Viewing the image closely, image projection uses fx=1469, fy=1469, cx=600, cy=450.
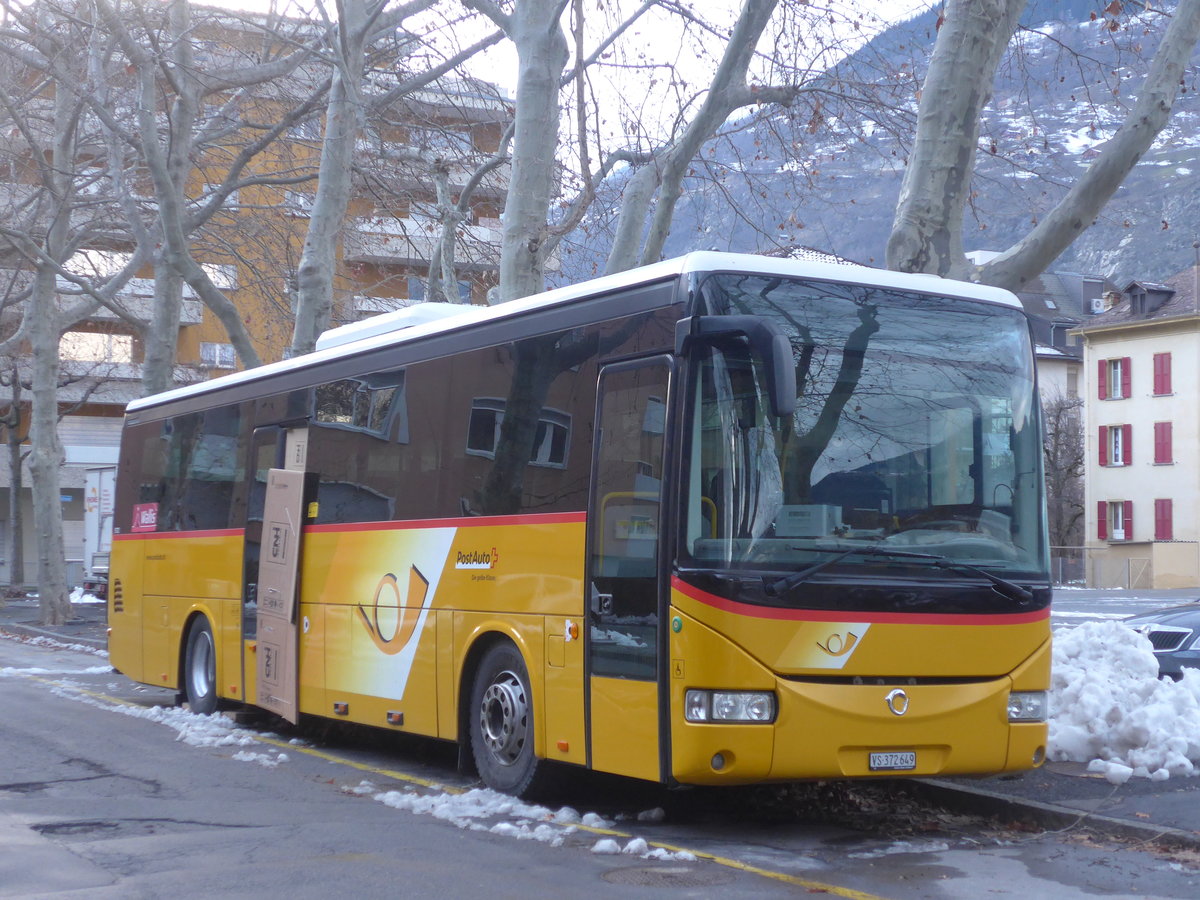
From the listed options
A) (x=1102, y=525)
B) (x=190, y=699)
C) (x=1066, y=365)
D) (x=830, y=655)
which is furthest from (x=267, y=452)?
(x=1066, y=365)

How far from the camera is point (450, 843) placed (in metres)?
7.69

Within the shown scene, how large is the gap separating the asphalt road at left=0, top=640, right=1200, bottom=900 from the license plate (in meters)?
0.42

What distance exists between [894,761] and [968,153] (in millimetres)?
6075

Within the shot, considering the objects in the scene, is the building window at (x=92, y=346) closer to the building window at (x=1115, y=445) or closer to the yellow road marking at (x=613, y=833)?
the building window at (x=1115, y=445)

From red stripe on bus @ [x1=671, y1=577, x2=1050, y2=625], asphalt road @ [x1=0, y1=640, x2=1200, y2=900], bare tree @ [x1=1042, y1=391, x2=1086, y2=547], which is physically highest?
bare tree @ [x1=1042, y1=391, x2=1086, y2=547]

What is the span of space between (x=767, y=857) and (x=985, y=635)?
174cm

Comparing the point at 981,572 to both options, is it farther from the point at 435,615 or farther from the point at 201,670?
the point at 201,670

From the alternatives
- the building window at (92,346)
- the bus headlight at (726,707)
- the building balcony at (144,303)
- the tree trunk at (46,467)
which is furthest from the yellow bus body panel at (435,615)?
the building window at (92,346)

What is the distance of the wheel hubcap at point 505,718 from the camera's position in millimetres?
9016

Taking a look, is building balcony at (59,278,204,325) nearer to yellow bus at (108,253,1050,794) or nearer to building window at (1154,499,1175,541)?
yellow bus at (108,253,1050,794)

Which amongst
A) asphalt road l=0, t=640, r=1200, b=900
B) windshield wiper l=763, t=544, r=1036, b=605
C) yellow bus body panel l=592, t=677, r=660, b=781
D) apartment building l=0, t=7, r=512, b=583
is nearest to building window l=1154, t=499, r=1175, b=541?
apartment building l=0, t=7, r=512, b=583

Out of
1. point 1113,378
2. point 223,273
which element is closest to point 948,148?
point 223,273

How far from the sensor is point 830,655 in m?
7.66

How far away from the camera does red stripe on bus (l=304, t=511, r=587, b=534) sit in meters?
8.63
